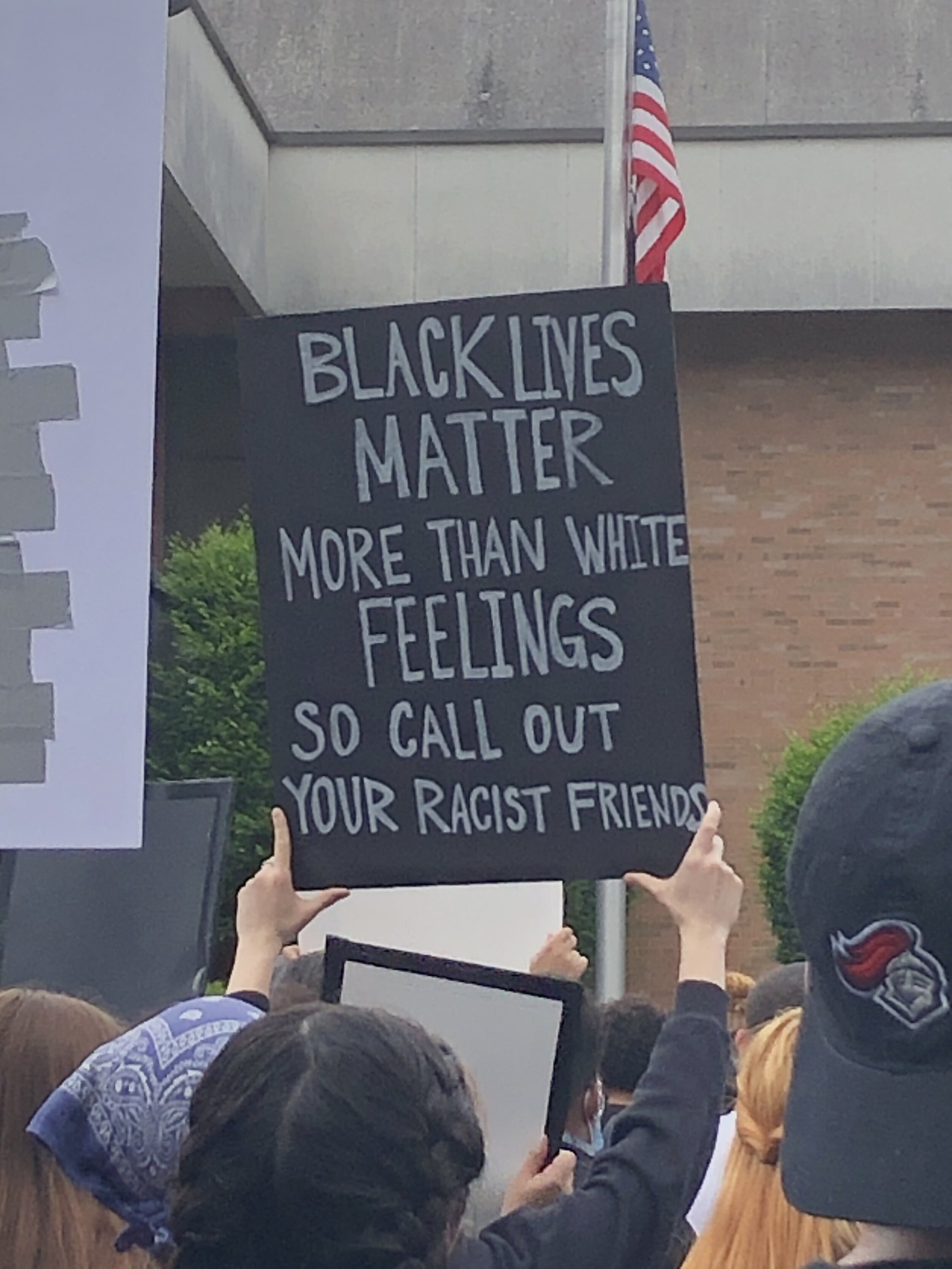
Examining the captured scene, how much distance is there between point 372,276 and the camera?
15.6m

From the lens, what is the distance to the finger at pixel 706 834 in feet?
9.47

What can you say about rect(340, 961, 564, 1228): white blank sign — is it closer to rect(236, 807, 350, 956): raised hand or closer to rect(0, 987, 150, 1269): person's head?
rect(236, 807, 350, 956): raised hand

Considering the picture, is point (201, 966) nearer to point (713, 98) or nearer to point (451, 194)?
point (451, 194)

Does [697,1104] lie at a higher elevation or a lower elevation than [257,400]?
lower

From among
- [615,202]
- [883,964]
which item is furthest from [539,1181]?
[615,202]

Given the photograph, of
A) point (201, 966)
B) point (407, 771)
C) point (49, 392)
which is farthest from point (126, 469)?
point (201, 966)

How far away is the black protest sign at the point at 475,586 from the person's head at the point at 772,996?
1583mm

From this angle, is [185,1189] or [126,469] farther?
[126,469]

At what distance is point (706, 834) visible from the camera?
9.55 feet

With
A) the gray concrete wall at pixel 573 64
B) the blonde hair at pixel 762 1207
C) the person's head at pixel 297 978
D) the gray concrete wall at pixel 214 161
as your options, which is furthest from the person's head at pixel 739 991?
the gray concrete wall at pixel 573 64

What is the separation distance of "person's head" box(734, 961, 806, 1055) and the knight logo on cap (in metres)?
3.28

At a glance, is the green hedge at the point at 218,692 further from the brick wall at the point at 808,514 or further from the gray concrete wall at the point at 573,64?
the gray concrete wall at the point at 573,64

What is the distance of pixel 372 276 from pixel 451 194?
0.82 meters

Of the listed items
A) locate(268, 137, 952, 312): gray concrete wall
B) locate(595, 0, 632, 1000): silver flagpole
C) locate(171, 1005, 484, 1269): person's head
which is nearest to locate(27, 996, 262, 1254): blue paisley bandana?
locate(171, 1005, 484, 1269): person's head
